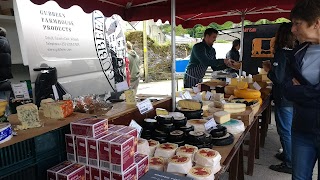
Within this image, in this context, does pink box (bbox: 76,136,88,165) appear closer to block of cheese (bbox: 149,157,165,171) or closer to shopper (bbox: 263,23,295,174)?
block of cheese (bbox: 149,157,165,171)

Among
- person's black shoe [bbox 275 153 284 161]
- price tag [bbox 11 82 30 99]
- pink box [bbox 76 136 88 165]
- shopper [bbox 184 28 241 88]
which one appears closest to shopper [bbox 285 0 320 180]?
pink box [bbox 76 136 88 165]

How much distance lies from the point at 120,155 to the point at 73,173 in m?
0.23

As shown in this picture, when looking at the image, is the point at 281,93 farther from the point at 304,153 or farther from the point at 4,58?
the point at 4,58

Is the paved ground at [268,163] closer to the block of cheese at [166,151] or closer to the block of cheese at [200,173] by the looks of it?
the block of cheese at [166,151]

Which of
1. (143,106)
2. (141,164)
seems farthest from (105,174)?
(143,106)

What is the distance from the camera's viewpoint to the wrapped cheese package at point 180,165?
1.32m

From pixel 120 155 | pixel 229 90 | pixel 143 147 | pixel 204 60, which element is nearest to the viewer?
pixel 120 155

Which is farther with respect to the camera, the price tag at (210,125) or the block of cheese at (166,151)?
the price tag at (210,125)

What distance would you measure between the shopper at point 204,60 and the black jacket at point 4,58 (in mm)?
2551

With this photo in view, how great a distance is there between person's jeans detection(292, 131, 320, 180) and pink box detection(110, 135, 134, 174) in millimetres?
1264

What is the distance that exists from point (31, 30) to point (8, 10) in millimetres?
603

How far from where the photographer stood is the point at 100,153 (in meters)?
1.14

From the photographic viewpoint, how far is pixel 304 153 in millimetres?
1724

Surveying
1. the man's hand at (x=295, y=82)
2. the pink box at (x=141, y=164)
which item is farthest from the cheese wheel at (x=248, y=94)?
the pink box at (x=141, y=164)
